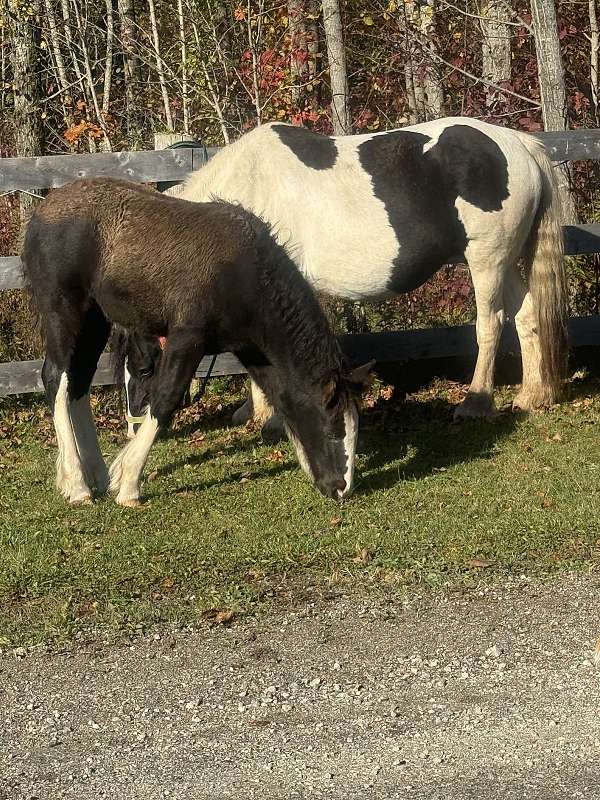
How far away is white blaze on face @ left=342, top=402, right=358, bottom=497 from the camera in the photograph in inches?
271

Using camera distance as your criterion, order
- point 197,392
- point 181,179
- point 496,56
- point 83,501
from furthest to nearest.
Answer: point 496,56 → point 197,392 → point 181,179 → point 83,501

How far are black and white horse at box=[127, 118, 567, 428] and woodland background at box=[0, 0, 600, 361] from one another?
5.40 feet

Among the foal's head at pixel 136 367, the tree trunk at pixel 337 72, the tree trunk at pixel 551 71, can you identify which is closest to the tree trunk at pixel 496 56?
the tree trunk at pixel 337 72

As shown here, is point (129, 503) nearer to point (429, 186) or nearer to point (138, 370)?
point (138, 370)

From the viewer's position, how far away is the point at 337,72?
39.6ft

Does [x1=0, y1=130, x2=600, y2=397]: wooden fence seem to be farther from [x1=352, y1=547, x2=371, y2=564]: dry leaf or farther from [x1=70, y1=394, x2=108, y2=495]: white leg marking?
[x1=352, y1=547, x2=371, y2=564]: dry leaf

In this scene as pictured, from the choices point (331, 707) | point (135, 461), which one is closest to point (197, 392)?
point (135, 461)

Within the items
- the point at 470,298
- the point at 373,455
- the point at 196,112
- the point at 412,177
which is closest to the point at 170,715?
the point at 373,455

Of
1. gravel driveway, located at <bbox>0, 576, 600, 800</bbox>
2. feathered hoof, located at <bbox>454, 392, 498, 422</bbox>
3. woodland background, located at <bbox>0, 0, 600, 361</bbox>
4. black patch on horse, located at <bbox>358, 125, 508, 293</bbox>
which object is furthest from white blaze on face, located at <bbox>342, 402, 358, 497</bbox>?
woodland background, located at <bbox>0, 0, 600, 361</bbox>

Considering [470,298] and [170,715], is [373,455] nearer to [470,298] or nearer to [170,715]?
[470,298]

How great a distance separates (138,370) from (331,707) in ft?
14.0

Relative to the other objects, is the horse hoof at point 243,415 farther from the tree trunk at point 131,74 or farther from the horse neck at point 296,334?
the tree trunk at point 131,74

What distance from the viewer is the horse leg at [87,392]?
23.5 ft

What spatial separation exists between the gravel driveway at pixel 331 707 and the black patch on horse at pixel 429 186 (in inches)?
144
